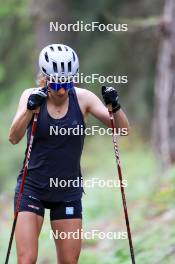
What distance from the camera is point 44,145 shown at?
21.6 ft

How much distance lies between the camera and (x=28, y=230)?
6434 millimetres

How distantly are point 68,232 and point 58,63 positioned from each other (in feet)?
4.80

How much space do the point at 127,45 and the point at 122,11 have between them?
1.07 m

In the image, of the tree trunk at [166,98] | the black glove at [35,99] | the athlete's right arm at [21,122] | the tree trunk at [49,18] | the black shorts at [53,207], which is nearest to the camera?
the black glove at [35,99]

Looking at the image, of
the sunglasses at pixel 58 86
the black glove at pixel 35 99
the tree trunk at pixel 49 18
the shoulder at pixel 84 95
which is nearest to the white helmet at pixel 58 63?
the sunglasses at pixel 58 86

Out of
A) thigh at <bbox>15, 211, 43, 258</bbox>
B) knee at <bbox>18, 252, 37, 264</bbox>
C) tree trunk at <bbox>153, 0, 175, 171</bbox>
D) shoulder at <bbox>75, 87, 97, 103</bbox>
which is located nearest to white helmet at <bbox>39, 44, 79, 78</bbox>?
shoulder at <bbox>75, 87, 97, 103</bbox>

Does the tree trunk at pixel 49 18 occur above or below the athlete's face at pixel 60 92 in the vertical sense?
above

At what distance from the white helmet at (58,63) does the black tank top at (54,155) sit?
24 centimetres

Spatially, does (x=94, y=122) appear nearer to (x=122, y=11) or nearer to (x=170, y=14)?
(x=122, y=11)

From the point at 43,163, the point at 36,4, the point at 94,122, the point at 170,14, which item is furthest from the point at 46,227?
the point at 94,122

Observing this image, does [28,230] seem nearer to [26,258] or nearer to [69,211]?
[26,258]

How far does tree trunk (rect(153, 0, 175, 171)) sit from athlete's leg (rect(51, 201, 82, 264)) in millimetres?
7484

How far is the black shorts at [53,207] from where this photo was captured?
6570 millimetres

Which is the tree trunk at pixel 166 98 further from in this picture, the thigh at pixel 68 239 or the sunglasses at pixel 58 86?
the thigh at pixel 68 239
